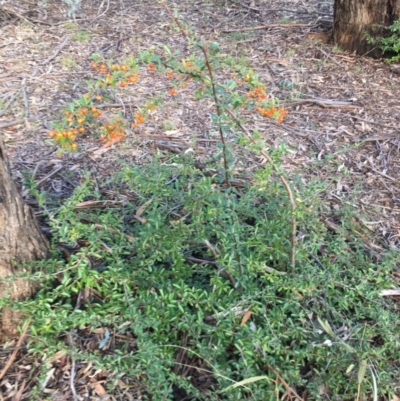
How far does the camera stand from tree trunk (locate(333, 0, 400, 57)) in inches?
147

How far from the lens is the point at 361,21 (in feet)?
12.7

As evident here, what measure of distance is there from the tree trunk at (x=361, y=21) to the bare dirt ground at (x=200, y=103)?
0.27 feet

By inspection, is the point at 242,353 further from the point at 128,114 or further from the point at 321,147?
the point at 128,114

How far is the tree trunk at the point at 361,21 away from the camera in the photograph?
3.74m

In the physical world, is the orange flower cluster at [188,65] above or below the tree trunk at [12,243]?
above

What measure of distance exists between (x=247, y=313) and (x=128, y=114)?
71.8 inches

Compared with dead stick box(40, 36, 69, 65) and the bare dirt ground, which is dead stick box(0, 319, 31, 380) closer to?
the bare dirt ground

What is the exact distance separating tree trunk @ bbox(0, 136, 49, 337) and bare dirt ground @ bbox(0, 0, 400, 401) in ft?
0.54

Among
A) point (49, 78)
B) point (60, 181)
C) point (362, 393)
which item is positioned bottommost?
point (362, 393)

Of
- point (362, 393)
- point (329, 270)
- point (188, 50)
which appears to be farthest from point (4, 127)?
point (362, 393)

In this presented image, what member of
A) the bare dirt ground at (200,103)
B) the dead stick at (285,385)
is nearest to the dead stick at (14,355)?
the bare dirt ground at (200,103)

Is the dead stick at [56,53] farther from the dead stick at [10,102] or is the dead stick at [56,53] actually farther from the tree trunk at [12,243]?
the tree trunk at [12,243]

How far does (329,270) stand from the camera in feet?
6.73

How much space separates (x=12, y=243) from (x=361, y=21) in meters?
3.22
